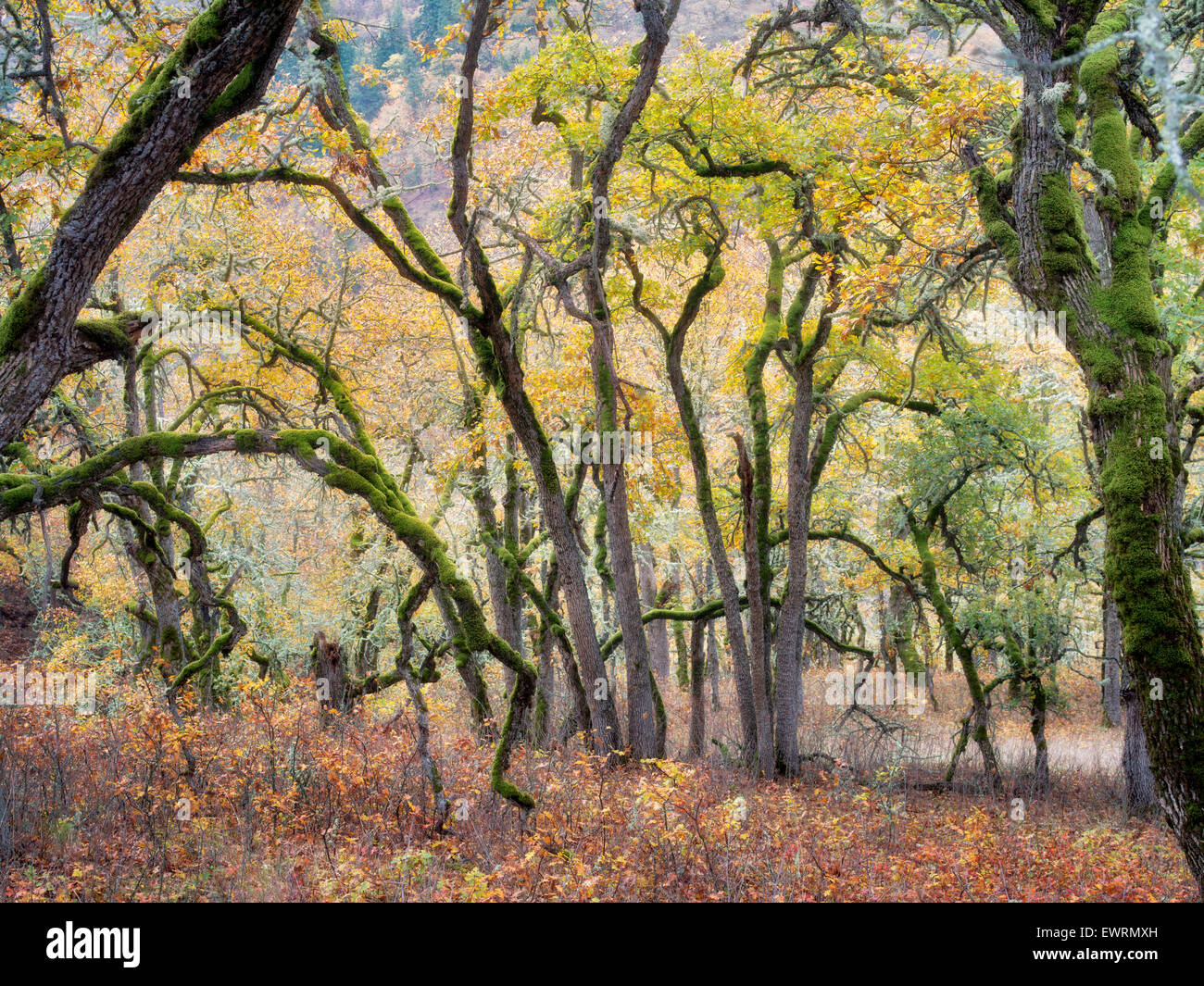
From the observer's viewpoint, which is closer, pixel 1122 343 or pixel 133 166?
pixel 133 166

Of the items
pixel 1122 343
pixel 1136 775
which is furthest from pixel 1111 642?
pixel 1122 343

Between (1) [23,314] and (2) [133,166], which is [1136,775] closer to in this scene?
(2) [133,166]

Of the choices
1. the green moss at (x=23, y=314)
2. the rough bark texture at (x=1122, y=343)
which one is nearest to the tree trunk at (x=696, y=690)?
the rough bark texture at (x=1122, y=343)

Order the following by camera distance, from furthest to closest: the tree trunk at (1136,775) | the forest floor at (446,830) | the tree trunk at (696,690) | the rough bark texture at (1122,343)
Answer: the tree trunk at (696,690) → the tree trunk at (1136,775) → the forest floor at (446,830) → the rough bark texture at (1122,343)

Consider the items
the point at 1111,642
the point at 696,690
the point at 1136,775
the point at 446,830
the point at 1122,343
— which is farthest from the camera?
the point at 1111,642

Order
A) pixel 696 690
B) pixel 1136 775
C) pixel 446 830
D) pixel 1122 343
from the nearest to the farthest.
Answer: pixel 1122 343 → pixel 446 830 → pixel 1136 775 → pixel 696 690

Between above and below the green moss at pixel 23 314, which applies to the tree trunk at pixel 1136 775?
below

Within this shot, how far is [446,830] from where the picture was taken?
696 cm

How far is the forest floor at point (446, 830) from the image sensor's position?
5.66 m

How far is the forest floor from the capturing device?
5656 mm

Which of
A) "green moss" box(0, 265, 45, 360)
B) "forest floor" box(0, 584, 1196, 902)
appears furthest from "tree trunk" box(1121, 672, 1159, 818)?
"green moss" box(0, 265, 45, 360)

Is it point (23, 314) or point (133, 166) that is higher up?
point (133, 166)

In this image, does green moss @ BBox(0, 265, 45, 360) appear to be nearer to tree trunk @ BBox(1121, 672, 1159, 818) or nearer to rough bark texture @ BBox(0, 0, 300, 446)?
rough bark texture @ BBox(0, 0, 300, 446)

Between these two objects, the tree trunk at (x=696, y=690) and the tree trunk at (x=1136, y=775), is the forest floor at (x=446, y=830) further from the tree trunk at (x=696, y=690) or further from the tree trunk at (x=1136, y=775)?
the tree trunk at (x=696, y=690)
